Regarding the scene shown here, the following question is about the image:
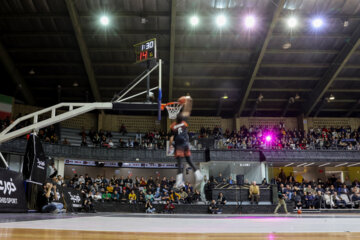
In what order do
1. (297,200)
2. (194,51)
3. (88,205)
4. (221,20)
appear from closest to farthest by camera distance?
(88,205), (297,200), (221,20), (194,51)

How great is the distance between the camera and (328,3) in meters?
26.2

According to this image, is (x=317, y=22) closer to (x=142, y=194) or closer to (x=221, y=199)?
(x=221, y=199)

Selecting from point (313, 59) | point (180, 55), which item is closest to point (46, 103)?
point (180, 55)

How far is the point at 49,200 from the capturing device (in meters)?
16.0

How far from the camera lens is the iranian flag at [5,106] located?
30.4 m

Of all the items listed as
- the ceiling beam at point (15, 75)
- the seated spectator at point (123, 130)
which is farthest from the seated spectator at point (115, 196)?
the ceiling beam at point (15, 75)

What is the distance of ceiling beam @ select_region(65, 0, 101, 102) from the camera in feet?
82.5

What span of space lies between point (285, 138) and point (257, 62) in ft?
28.9

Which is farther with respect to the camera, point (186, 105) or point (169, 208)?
point (169, 208)

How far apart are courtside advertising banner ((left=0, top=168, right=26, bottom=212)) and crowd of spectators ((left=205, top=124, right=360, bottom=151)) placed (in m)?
17.7

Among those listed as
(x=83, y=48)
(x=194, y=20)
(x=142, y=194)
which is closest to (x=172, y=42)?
(x=194, y=20)

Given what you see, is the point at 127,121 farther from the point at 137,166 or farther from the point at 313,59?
the point at 313,59

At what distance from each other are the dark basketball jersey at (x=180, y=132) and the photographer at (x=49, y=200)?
35.8 feet

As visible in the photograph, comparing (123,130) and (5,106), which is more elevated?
(5,106)
